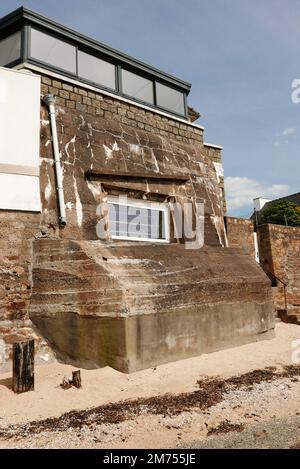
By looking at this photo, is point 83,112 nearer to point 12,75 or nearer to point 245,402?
point 12,75

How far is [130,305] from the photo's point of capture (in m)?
5.16

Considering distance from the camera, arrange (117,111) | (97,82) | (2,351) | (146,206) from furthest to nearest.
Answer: (97,82), (117,111), (146,206), (2,351)

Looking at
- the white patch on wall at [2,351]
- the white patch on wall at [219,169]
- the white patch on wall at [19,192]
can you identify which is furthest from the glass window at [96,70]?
the white patch on wall at [2,351]

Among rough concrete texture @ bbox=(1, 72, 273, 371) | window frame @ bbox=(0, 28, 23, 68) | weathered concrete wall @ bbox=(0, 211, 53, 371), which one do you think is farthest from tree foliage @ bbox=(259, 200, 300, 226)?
weathered concrete wall @ bbox=(0, 211, 53, 371)

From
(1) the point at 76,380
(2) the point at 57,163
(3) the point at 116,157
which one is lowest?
(1) the point at 76,380

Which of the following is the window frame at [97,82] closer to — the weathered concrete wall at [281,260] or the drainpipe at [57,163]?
the drainpipe at [57,163]

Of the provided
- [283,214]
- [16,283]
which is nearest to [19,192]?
[16,283]

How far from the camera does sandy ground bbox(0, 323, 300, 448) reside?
311cm

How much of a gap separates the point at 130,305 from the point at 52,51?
6.57 metres

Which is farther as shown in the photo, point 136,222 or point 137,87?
point 137,87

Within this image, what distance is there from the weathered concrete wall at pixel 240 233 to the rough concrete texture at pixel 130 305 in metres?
3.59

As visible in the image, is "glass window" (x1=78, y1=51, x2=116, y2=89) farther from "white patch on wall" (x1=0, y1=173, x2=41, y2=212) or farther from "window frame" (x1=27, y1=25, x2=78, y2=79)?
"white patch on wall" (x1=0, y1=173, x2=41, y2=212)

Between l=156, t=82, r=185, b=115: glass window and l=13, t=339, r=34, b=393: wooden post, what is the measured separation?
820 centimetres

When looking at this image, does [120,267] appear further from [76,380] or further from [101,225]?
[76,380]
